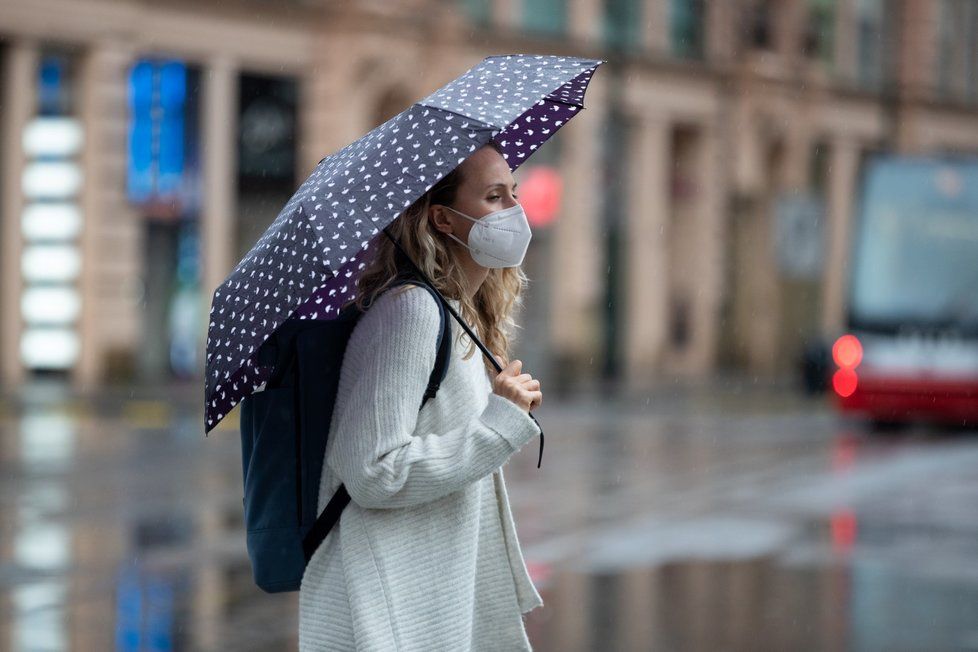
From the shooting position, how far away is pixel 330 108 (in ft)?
95.6

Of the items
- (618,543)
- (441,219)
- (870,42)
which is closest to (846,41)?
(870,42)

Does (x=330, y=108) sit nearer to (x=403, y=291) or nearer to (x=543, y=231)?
(x=543, y=231)

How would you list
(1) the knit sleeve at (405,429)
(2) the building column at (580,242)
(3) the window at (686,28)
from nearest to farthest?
(1) the knit sleeve at (405,429) < (2) the building column at (580,242) < (3) the window at (686,28)

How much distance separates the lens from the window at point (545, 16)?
33.5 m

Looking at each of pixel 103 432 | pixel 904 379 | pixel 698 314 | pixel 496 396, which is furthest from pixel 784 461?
pixel 698 314

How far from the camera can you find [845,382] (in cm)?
2006

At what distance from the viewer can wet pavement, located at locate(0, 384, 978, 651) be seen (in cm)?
733

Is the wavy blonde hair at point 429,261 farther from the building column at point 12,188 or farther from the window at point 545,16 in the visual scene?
the window at point 545,16

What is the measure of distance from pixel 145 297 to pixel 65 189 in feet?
7.45

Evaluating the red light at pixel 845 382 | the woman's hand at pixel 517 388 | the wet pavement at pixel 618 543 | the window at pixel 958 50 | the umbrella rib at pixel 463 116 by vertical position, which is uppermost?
the umbrella rib at pixel 463 116

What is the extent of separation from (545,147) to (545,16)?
2783mm

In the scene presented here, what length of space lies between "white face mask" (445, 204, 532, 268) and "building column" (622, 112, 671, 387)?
108 ft

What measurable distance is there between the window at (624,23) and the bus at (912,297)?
535 inches

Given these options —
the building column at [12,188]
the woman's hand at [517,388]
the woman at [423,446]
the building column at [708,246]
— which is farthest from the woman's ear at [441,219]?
the building column at [708,246]
